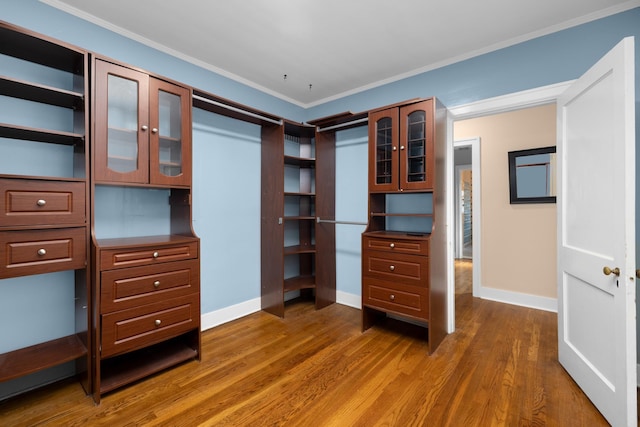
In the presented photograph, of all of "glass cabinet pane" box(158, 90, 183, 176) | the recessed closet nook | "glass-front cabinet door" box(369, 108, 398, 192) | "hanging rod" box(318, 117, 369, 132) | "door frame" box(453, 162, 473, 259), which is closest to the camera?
the recessed closet nook

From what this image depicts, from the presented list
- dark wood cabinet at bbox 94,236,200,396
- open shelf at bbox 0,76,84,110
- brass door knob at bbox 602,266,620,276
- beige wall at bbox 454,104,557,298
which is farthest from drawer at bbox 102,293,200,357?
beige wall at bbox 454,104,557,298

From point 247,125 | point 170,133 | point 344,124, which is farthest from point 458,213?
point 170,133

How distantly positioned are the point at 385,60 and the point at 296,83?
1046mm

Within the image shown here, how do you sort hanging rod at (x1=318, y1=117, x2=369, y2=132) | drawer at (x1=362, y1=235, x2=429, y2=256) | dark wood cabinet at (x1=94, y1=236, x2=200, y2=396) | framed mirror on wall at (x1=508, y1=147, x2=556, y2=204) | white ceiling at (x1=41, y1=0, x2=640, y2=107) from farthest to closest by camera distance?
framed mirror on wall at (x1=508, y1=147, x2=556, y2=204) < hanging rod at (x1=318, y1=117, x2=369, y2=132) < drawer at (x1=362, y1=235, x2=429, y2=256) < white ceiling at (x1=41, y1=0, x2=640, y2=107) < dark wood cabinet at (x1=94, y1=236, x2=200, y2=396)

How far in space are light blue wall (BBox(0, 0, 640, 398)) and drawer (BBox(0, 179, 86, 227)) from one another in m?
0.43

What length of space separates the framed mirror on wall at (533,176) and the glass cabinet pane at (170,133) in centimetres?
384

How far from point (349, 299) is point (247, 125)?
2.39 meters

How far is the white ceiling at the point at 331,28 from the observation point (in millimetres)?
2066

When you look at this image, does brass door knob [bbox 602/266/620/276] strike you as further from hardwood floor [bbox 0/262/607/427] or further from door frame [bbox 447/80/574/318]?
door frame [bbox 447/80/574/318]

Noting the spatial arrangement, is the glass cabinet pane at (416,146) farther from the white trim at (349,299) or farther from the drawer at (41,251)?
the drawer at (41,251)

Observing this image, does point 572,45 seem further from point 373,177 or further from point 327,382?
point 327,382

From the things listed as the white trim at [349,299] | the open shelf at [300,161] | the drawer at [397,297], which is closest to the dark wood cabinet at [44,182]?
the open shelf at [300,161]

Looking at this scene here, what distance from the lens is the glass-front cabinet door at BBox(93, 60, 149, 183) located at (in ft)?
6.24

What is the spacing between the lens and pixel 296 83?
11.0ft
